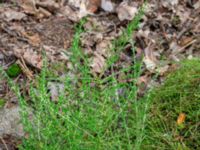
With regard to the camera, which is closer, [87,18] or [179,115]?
[179,115]

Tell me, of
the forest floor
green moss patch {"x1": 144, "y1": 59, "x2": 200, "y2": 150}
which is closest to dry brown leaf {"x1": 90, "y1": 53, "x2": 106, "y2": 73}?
the forest floor

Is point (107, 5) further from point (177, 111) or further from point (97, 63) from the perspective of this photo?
point (177, 111)

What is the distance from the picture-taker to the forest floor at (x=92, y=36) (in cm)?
360

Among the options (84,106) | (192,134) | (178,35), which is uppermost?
(178,35)

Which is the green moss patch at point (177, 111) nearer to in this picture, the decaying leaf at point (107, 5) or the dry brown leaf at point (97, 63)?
the dry brown leaf at point (97, 63)

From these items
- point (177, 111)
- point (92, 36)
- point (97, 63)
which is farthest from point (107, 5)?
point (177, 111)

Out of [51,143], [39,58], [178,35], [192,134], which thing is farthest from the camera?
[178,35]

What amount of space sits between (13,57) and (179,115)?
1.26 metres

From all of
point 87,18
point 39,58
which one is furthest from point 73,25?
point 39,58

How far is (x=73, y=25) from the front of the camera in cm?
398

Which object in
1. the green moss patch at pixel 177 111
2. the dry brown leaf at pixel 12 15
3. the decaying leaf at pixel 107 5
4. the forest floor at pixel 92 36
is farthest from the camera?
the decaying leaf at pixel 107 5

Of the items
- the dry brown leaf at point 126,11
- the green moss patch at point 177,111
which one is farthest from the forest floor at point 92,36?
the green moss patch at point 177,111

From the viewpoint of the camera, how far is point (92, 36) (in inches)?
154

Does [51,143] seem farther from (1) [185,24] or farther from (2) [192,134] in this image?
(1) [185,24]
